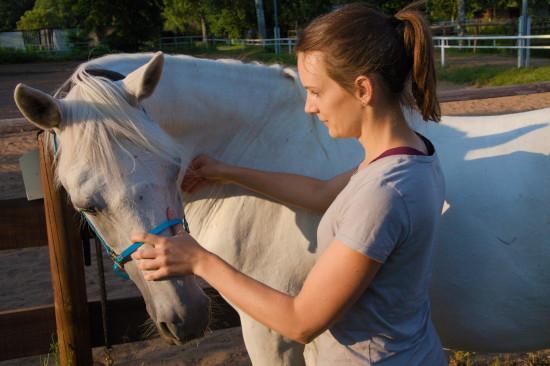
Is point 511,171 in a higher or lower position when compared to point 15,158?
higher

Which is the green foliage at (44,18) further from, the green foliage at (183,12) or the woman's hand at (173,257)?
the woman's hand at (173,257)

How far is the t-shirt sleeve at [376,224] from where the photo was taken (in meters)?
1.17

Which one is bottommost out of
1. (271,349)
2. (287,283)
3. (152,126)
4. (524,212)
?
(271,349)

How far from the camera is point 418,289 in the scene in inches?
52.1

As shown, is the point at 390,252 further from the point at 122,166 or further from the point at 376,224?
the point at 122,166

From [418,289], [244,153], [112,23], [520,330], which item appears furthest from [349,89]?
[112,23]

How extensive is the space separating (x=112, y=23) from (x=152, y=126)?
40782mm

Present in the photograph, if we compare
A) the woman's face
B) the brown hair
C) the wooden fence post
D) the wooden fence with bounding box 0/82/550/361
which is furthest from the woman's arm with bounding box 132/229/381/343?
the wooden fence with bounding box 0/82/550/361

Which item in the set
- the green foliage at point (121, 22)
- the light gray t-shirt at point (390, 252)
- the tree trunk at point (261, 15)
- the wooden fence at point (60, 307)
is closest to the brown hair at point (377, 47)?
the light gray t-shirt at point (390, 252)

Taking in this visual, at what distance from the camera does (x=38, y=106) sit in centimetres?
161

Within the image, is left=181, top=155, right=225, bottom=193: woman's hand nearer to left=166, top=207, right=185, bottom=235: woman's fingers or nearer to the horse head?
the horse head

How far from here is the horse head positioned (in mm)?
1571

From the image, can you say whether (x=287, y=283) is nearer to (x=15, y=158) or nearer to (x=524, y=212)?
(x=524, y=212)

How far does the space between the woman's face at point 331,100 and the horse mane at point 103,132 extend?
0.54 meters
